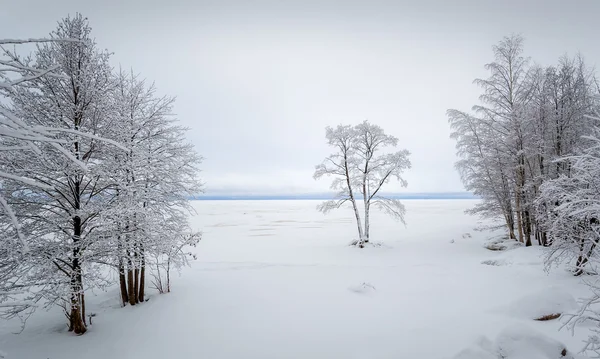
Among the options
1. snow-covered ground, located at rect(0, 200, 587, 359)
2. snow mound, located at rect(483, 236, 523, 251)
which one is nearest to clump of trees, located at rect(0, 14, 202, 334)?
snow-covered ground, located at rect(0, 200, 587, 359)

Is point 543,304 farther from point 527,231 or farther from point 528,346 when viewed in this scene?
point 527,231

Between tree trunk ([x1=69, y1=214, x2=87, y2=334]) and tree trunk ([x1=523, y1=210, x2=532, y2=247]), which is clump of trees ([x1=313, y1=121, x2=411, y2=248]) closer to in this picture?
tree trunk ([x1=523, y1=210, x2=532, y2=247])

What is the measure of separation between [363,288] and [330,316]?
2.35 metres

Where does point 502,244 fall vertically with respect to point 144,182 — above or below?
below

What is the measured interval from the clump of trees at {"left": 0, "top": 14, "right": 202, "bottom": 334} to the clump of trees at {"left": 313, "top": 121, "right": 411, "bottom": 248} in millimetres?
12107

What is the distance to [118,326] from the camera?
767 cm

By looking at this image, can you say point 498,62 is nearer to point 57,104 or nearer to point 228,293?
point 228,293

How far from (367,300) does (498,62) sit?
49.7 feet

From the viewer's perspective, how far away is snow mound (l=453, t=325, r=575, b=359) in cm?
540

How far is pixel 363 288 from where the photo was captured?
31.4 feet

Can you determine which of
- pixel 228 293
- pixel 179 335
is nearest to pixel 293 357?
pixel 179 335

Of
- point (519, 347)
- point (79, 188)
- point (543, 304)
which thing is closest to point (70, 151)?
point (79, 188)

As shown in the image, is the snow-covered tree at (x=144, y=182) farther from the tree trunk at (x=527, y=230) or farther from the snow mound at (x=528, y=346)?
the tree trunk at (x=527, y=230)

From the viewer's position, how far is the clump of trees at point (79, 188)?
21.2 feet
